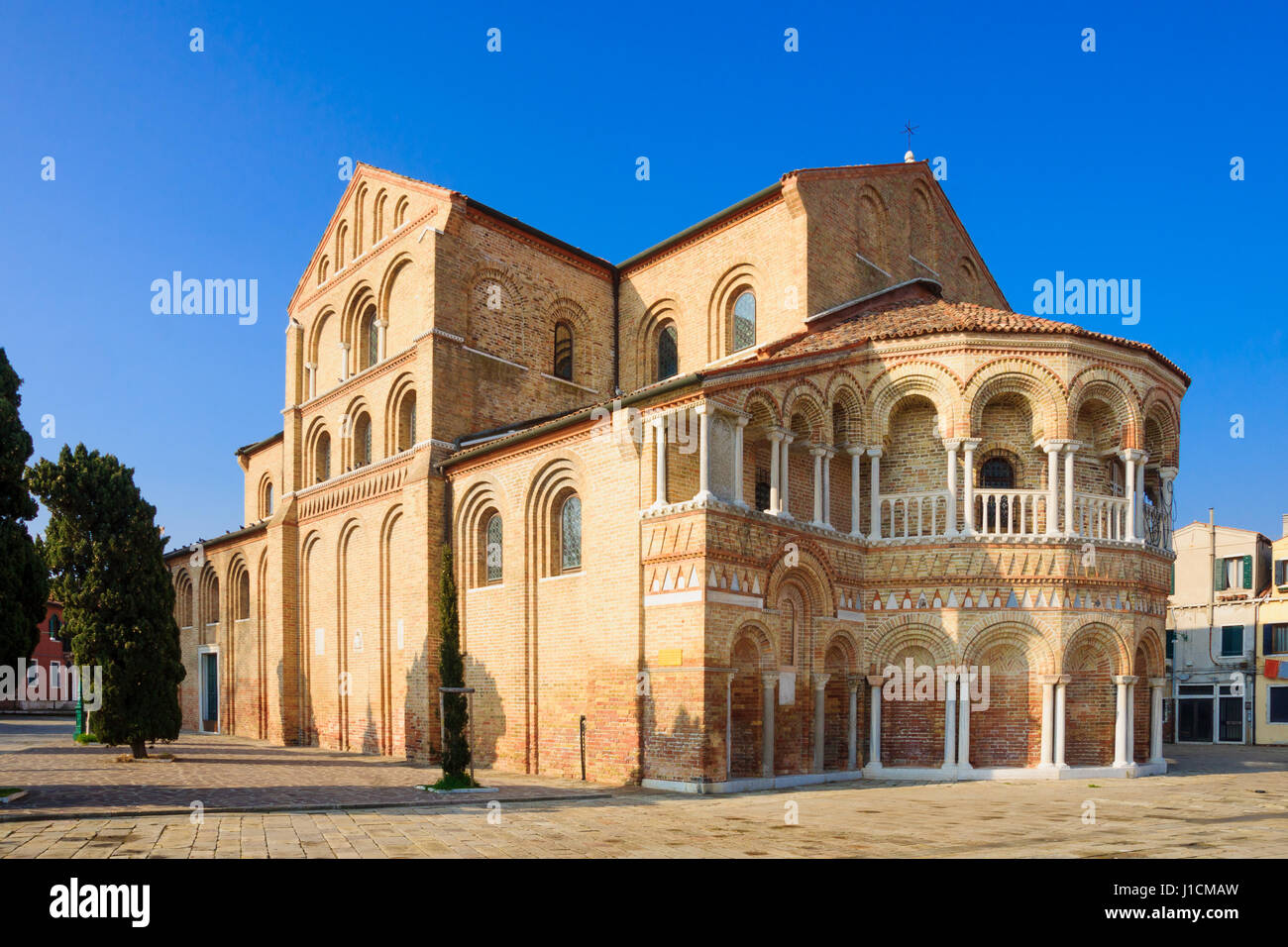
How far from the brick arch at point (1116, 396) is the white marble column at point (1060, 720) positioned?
4.74 meters

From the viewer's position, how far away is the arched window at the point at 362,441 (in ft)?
86.1

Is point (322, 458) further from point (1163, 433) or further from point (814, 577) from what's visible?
point (1163, 433)

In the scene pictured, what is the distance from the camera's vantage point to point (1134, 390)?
1914 centimetres

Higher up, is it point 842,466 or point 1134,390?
point 1134,390

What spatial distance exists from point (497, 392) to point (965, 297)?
517 inches

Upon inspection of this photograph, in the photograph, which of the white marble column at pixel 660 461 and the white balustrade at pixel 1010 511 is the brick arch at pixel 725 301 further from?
the white marble column at pixel 660 461

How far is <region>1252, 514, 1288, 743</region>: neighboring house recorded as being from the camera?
3419cm

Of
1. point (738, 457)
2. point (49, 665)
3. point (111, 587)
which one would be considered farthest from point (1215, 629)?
point (49, 665)

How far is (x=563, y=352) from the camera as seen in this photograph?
2625 centimetres

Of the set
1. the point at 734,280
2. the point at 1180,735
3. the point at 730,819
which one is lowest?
the point at 1180,735

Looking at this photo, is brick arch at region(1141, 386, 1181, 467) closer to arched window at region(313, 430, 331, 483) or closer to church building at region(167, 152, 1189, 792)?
church building at region(167, 152, 1189, 792)

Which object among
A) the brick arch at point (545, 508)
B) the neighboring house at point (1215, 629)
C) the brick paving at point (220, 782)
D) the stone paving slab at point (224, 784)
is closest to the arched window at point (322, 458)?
the brick paving at point (220, 782)
